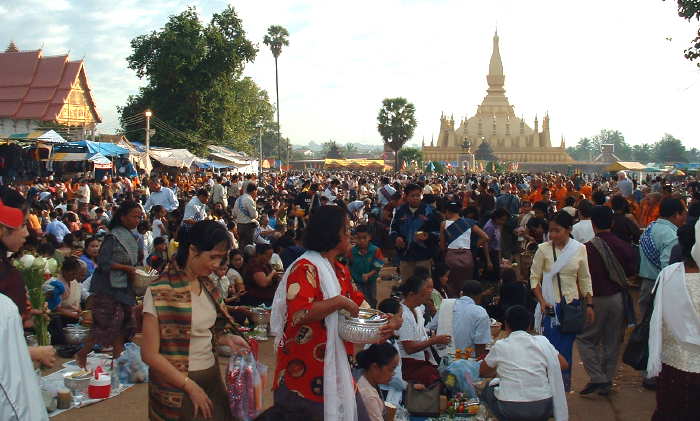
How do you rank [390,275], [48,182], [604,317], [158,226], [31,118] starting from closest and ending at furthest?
[604,317]
[158,226]
[390,275]
[48,182]
[31,118]

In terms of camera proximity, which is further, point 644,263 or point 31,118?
point 31,118

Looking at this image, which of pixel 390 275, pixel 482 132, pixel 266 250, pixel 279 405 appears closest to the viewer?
pixel 279 405

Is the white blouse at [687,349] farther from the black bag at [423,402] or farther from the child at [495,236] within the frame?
the child at [495,236]

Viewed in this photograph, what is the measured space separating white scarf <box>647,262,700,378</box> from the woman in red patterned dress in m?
1.56

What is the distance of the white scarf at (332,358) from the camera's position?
3.20m

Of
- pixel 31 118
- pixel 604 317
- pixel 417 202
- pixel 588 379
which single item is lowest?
pixel 588 379

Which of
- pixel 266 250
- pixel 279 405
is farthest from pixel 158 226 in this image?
pixel 279 405

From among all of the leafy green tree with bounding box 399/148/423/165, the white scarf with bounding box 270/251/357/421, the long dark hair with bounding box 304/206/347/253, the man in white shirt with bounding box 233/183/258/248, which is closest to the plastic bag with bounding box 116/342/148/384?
the white scarf with bounding box 270/251/357/421

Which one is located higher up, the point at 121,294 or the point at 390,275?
the point at 121,294

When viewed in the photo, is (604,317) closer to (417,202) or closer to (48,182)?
(417,202)

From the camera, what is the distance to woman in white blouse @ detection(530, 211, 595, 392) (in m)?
5.46

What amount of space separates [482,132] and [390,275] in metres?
66.6

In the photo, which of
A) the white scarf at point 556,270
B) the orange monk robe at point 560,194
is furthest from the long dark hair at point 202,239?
the orange monk robe at point 560,194

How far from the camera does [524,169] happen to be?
7038 cm
